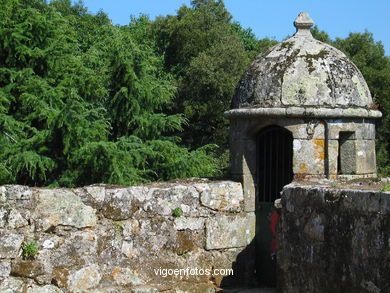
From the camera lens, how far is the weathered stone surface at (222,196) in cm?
712

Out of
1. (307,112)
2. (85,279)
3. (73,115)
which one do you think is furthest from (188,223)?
(73,115)

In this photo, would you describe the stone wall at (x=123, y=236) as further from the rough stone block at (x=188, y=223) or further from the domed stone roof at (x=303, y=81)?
the domed stone roof at (x=303, y=81)

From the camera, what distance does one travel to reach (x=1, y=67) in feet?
41.5

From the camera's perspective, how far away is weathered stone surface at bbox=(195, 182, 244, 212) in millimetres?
7121

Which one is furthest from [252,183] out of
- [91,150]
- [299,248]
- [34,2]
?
[34,2]

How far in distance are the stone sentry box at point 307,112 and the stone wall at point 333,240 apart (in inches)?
51.0

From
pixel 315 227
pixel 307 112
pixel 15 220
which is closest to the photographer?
pixel 315 227

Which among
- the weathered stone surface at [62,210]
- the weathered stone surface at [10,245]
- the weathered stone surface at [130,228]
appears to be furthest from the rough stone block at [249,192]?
the weathered stone surface at [10,245]

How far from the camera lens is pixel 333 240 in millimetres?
5289

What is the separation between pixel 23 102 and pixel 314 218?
26.3 ft

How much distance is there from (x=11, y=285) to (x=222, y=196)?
8.68 feet

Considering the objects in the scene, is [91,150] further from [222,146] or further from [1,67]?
[222,146]

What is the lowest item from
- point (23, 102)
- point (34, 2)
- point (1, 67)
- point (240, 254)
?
point (240, 254)

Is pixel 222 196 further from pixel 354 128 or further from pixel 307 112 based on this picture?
pixel 354 128
